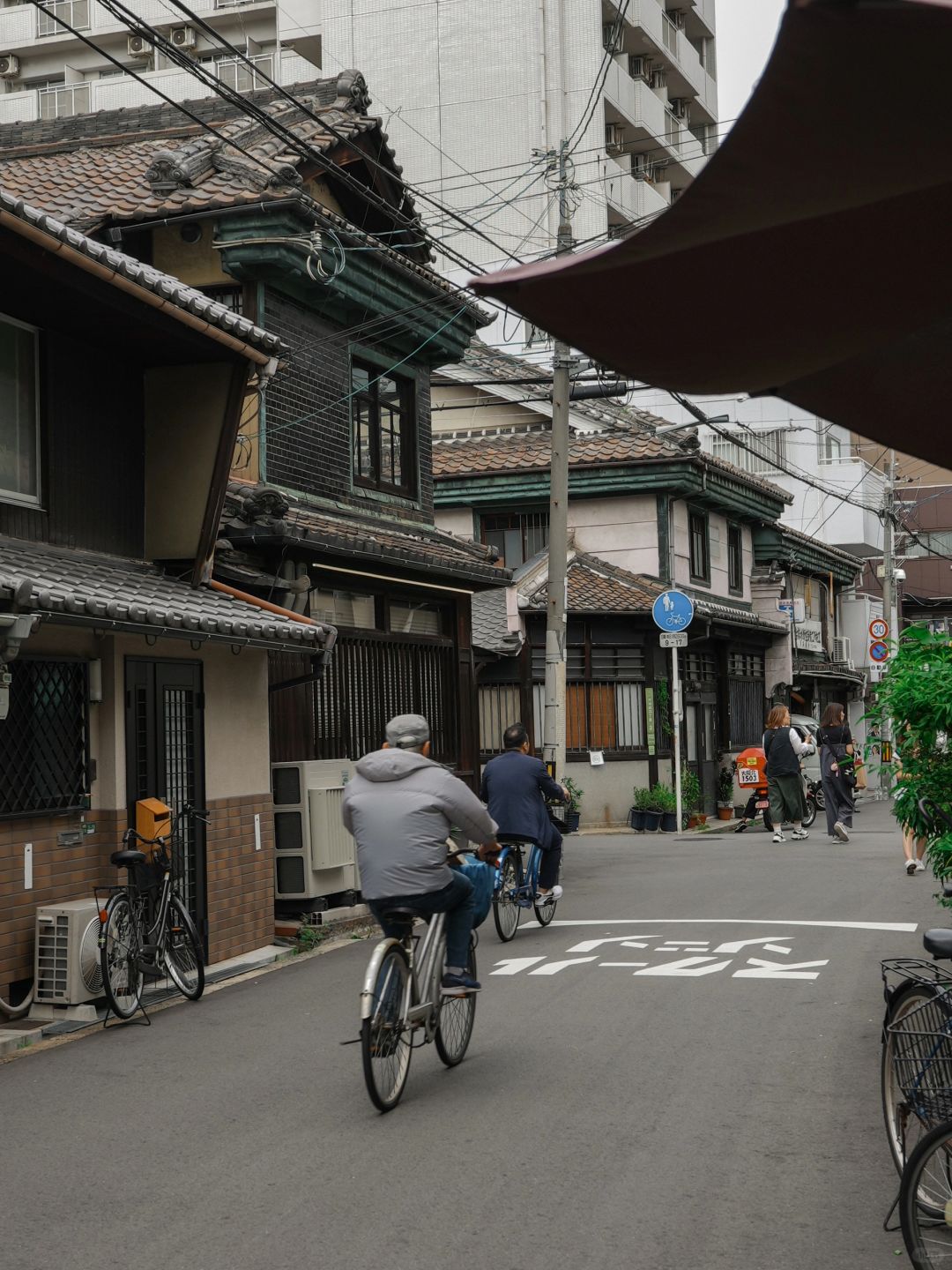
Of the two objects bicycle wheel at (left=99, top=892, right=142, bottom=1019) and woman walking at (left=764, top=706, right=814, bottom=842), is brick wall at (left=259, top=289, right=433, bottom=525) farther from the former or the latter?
woman walking at (left=764, top=706, right=814, bottom=842)

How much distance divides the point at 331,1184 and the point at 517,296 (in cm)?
415

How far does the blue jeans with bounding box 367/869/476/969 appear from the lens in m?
7.82

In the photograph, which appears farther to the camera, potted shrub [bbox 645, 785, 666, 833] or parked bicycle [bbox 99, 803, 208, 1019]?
potted shrub [bbox 645, 785, 666, 833]

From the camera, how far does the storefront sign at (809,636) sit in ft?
133

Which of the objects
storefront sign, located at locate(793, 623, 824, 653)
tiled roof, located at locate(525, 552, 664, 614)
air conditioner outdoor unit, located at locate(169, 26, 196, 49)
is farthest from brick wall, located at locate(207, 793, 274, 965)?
air conditioner outdoor unit, located at locate(169, 26, 196, 49)

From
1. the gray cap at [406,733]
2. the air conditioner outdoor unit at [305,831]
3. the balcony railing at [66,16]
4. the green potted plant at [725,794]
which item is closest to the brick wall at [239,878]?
the air conditioner outdoor unit at [305,831]

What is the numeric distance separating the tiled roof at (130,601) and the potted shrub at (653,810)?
54.0 ft

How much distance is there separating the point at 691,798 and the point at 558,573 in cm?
1205

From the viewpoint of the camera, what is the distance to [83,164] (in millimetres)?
18406

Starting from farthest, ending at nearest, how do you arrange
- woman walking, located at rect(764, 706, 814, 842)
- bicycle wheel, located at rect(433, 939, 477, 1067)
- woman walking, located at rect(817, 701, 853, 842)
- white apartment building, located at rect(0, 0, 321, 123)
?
white apartment building, located at rect(0, 0, 321, 123) < woman walking, located at rect(764, 706, 814, 842) < woman walking, located at rect(817, 701, 853, 842) < bicycle wheel, located at rect(433, 939, 477, 1067)

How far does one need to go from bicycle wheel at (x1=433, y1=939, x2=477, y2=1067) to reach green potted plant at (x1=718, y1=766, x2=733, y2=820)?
25.4m

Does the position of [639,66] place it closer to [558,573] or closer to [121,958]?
[558,573]

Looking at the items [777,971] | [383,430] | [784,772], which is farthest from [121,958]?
[784,772]

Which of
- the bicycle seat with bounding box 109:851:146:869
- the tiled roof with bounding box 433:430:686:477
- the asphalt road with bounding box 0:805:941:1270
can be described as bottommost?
the asphalt road with bounding box 0:805:941:1270
